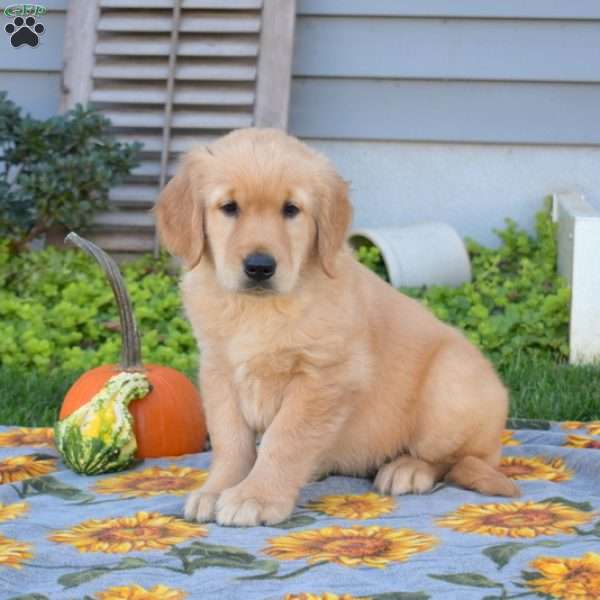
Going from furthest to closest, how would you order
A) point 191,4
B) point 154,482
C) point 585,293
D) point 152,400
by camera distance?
1. point 191,4
2. point 585,293
3. point 152,400
4. point 154,482

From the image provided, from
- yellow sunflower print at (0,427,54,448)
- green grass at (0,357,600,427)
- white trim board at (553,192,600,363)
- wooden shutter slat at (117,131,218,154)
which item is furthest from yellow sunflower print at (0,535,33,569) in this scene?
wooden shutter slat at (117,131,218,154)

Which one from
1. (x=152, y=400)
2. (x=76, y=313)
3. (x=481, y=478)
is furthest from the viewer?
(x=76, y=313)

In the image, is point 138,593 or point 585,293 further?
point 585,293

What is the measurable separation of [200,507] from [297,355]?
17.5 inches

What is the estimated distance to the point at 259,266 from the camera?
9.74ft

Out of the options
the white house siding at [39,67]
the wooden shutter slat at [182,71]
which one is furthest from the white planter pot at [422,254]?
the white house siding at [39,67]

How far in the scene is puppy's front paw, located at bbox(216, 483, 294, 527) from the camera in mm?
2992

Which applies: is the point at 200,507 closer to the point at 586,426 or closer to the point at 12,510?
the point at 12,510

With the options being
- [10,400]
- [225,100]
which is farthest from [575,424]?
[225,100]

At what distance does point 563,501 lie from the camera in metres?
3.25

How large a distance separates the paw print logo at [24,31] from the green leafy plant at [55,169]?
1.95 feet

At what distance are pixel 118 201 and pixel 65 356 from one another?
1213 millimetres

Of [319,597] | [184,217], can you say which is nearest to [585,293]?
[184,217]

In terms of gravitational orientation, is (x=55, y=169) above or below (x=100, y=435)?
above
